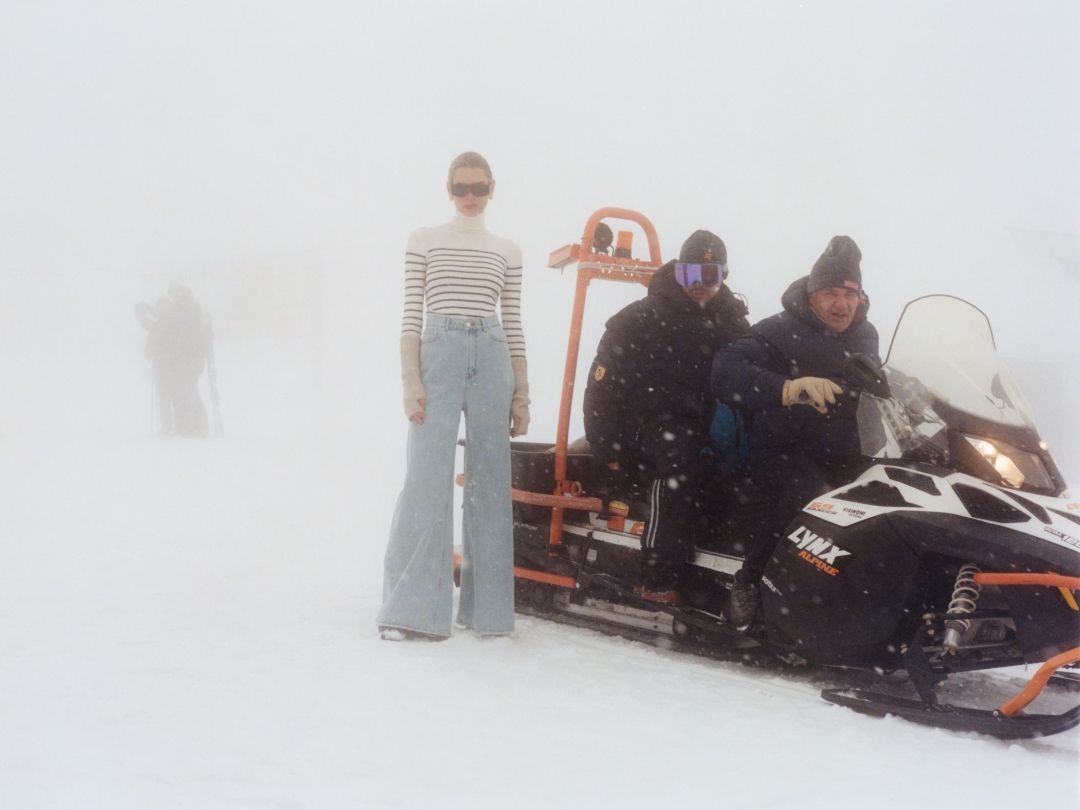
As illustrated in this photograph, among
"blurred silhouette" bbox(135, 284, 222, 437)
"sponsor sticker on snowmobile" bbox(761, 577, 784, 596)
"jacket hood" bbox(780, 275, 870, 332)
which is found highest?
"jacket hood" bbox(780, 275, 870, 332)

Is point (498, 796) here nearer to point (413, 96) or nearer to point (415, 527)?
point (415, 527)

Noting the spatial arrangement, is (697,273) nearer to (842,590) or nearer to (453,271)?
(453,271)

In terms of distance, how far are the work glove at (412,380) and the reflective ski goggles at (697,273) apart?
110 cm

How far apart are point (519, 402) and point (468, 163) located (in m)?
0.95

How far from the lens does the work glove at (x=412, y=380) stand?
362cm

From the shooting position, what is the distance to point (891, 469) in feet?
10.5

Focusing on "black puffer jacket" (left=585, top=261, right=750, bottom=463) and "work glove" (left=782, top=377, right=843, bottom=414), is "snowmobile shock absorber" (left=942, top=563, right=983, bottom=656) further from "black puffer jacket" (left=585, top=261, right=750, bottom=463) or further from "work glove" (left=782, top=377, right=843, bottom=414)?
"black puffer jacket" (left=585, top=261, right=750, bottom=463)

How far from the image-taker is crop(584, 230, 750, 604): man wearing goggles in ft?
12.4

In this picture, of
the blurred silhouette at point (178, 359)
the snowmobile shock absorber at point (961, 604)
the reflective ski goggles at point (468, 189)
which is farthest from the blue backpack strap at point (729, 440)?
the blurred silhouette at point (178, 359)

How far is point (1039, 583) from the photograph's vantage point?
8.83 ft

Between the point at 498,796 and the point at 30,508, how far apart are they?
5411mm

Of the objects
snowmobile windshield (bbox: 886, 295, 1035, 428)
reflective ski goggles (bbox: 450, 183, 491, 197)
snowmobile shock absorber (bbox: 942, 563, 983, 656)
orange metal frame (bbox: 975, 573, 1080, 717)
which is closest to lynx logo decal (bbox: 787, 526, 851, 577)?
snowmobile shock absorber (bbox: 942, 563, 983, 656)

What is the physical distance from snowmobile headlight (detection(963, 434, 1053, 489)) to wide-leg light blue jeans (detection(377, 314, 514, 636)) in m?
1.70

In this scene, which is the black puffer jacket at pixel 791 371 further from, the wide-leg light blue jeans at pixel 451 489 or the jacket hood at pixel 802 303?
the wide-leg light blue jeans at pixel 451 489
